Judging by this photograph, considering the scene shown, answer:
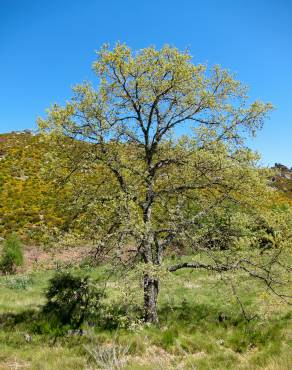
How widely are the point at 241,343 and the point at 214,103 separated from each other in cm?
804

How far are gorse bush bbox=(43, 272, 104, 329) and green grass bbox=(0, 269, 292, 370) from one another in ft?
2.05

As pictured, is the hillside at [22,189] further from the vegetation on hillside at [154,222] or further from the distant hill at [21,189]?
the vegetation on hillside at [154,222]

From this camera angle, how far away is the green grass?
1093cm

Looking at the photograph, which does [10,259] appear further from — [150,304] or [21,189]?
[21,189]

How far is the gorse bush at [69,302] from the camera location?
14.4 m

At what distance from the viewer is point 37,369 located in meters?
10.6

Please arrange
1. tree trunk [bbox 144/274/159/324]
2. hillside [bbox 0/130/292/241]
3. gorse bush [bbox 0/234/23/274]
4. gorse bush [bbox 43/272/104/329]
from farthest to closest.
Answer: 1. hillside [bbox 0/130/292/241]
2. gorse bush [bbox 0/234/23/274]
3. gorse bush [bbox 43/272/104/329]
4. tree trunk [bbox 144/274/159/324]

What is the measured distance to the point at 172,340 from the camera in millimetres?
12594

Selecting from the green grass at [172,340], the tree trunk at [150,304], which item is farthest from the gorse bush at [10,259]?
the tree trunk at [150,304]

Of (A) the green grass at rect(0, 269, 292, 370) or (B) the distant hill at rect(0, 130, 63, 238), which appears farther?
(B) the distant hill at rect(0, 130, 63, 238)

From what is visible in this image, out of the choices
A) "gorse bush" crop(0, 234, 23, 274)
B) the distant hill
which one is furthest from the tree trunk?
the distant hill

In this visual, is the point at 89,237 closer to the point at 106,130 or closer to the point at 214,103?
the point at 106,130

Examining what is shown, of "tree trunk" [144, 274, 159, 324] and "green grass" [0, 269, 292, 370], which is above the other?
"tree trunk" [144, 274, 159, 324]

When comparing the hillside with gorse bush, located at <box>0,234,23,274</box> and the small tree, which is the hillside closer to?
gorse bush, located at <box>0,234,23,274</box>
